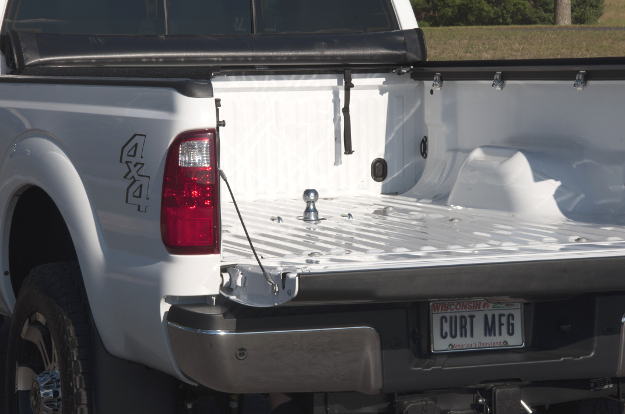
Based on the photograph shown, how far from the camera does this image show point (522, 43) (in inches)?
819

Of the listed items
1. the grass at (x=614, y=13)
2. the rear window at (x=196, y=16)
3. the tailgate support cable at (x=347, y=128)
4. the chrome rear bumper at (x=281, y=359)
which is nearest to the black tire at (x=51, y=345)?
the chrome rear bumper at (x=281, y=359)

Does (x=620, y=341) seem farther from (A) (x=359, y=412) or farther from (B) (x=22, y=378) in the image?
(B) (x=22, y=378)

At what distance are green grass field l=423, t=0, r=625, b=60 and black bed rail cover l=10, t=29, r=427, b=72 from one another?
14806 mm

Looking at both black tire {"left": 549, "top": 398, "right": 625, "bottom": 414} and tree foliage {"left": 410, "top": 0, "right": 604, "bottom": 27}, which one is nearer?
black tire {"left": 549, "top": 398, "right": 625, "bottom": 414}

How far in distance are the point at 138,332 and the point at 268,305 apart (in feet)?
1.58

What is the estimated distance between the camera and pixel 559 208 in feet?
11.1

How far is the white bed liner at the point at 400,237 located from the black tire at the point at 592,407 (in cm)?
64

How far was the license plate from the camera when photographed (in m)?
2.50

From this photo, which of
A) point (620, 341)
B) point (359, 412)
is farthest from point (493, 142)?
point (359, 412)

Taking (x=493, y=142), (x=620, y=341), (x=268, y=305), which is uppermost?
(x=493, y=142)

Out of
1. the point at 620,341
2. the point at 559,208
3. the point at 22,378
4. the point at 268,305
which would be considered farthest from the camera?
the point at 559,208

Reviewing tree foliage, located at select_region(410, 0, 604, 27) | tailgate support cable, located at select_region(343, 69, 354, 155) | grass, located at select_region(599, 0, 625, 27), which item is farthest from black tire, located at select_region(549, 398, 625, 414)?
grass, located at select_region(599, 0, 625, 27)

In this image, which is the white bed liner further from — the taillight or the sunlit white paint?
the sunlit white paint

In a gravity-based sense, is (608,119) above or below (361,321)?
above
